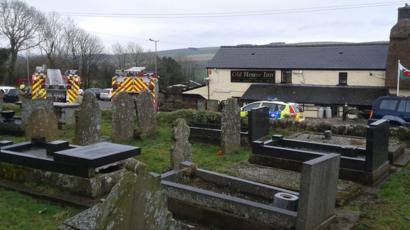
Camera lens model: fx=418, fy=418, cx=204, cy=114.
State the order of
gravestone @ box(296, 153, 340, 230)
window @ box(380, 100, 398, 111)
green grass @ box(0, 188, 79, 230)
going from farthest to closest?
window @ box(380, 100, 398, 111), green grass @ box(0, 188, 79, 230), gravestone @ box(296, 153, 340, 230)

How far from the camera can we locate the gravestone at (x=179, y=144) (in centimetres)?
941

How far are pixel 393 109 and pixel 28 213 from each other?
1464 centimetres

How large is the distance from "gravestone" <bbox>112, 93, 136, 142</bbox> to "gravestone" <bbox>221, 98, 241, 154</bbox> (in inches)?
125

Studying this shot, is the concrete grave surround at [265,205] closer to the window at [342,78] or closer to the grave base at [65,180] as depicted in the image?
the grave base at [65,180]

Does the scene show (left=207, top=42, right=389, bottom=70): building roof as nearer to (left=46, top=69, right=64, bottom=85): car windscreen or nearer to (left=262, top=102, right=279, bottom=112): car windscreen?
(left=262, top=102, right=279, bottom=112): car windscreen

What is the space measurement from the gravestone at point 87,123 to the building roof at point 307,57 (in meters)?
24.4

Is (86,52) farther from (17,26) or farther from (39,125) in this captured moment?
(39,125)

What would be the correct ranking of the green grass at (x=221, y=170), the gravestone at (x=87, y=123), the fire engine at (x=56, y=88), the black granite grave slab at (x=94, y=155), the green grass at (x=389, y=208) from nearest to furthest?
the green grass at (x=221, y=170) < the green grass at (x=389, y=208) < the black granite grave slab at (x=94, y=155) < the gravestone at (x=87, y=123) < the fire engine at (x=56, y=88)

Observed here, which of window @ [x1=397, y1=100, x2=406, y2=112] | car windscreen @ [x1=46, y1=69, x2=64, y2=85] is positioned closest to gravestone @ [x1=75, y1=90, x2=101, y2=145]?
window @ [x1=397, y1=100, x2=406, y2=112]

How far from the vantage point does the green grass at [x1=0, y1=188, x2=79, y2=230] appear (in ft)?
21.5

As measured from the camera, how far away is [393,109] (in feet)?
55.5

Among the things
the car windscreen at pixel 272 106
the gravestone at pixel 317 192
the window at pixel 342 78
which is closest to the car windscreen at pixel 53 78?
the car windscreen at pixel 272 106

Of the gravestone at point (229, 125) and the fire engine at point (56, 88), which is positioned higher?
the fire engine at point (56, 88)

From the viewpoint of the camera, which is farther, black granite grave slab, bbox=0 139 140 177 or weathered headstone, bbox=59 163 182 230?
black granite grave slab, bbox=0 139 140 177
